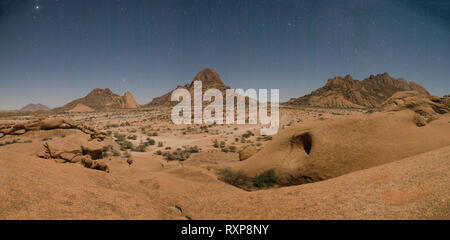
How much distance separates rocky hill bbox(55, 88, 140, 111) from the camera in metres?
121

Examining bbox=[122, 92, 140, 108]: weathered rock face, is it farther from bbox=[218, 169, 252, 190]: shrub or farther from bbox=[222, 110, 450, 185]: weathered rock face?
bbox=[222, 110, 450, 185]: weathered rock face

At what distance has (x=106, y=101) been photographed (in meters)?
125

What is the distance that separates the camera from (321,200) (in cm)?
373

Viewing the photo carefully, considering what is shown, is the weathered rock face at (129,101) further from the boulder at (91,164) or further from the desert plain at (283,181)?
the boulder at (91,164)

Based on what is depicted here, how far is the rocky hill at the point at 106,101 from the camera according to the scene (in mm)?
121125

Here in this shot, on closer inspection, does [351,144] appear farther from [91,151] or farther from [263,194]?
[91,151]

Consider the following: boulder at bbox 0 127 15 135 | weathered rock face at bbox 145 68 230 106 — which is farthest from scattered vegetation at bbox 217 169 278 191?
weathered rock face at bbox 145 68 230 106

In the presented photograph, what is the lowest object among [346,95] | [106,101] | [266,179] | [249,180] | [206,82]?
[249,180]

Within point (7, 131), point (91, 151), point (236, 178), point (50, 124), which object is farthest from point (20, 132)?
point (236, 178)

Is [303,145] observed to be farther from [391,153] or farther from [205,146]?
[205,146]

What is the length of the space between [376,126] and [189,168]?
323 inches

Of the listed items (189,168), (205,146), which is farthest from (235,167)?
(205,146)

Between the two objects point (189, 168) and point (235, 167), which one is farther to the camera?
point (235, 167)

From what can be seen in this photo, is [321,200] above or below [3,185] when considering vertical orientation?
below
